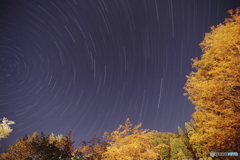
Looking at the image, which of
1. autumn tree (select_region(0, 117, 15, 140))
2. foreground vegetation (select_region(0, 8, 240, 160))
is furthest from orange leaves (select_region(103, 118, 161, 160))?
autumn tree (select_region(0, 117, 15, 140))

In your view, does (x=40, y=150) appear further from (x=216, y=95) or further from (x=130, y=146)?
(x=216, y=95)

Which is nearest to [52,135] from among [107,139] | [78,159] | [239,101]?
[78,159]

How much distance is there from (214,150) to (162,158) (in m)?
17.6

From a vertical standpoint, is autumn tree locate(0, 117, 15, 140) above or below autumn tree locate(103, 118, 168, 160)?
above

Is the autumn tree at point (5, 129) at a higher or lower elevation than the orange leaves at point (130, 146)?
higher

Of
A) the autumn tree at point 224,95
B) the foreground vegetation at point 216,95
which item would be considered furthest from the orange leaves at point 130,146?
the autumn tree at point 224,95

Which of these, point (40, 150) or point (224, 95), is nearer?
point (224, 95)

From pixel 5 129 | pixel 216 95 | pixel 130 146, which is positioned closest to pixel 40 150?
pixel 5 129

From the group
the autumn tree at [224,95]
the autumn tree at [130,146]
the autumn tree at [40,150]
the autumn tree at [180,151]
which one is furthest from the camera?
the autumn tree at [180,151]

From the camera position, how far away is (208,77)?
25.2ft

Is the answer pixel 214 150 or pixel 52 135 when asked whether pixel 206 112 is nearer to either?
pixel 214 150

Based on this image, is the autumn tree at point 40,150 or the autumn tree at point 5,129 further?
the autumn tree at point 40,150

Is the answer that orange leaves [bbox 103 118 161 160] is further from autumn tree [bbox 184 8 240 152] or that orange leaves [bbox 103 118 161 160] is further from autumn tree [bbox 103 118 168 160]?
autumn tree [bbox 184 8 240 152]

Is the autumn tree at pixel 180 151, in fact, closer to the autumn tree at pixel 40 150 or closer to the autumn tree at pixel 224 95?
the autumn tree at pixel 224 95
